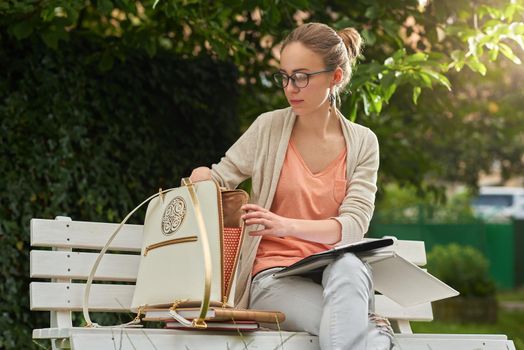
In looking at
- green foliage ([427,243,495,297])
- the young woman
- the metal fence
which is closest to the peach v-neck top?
the young woman

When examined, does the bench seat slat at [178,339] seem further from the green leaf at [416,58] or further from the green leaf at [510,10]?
the green leaf at [510,10]

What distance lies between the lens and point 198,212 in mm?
3449

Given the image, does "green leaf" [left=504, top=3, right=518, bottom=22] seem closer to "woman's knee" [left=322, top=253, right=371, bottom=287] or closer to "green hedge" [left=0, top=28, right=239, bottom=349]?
"green hedge" [left=0, top=28, right=239, bottom=349]

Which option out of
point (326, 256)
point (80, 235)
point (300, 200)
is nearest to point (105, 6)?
point (80, 235)

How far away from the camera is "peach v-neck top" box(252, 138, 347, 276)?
3824mm

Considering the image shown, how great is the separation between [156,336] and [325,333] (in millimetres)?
550

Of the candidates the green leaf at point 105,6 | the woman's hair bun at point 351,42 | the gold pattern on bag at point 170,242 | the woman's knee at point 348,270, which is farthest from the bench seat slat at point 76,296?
the green leaf at point 105,6

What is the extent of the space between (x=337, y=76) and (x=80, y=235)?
117 centimetres

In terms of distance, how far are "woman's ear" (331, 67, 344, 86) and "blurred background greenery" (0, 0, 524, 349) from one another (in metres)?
1.13

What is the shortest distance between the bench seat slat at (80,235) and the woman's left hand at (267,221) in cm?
73

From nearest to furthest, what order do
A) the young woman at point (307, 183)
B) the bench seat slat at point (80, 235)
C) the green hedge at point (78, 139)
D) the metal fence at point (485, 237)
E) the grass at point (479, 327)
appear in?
the young woman at point (307, 183)
the bench seat slat at point (80, 235)
the green hedge at point (78, 139)
the grass at point (479, 327)
the metal fence at point (485, 237)

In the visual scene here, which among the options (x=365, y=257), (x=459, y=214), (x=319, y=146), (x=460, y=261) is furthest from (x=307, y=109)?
(x=459, y=214)

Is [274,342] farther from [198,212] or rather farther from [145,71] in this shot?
[145,71]

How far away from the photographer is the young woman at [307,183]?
3.57 metres
